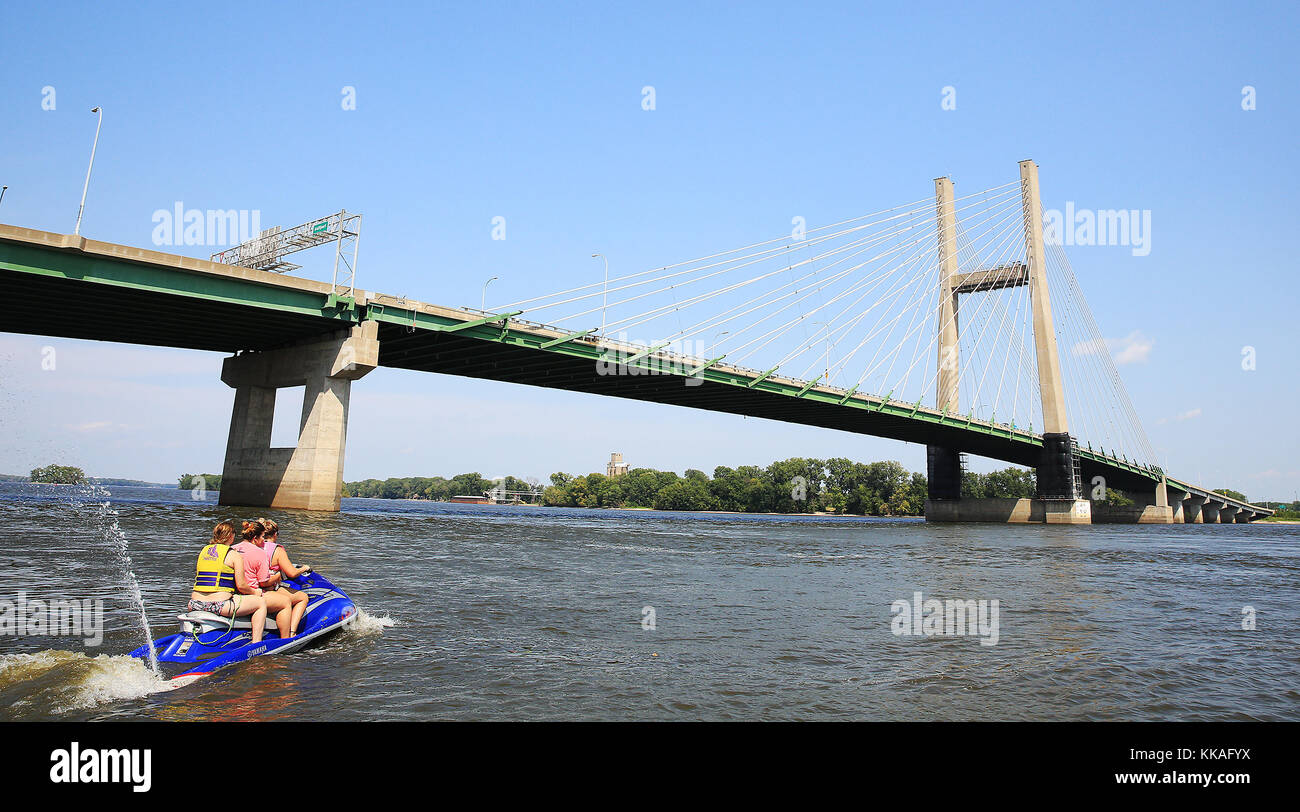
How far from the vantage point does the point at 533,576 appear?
2002 cm

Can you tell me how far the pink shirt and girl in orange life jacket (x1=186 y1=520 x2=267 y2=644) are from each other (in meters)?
0.06

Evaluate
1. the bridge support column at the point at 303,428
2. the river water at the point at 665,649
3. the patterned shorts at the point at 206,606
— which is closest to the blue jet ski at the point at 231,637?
the patterned shorts at the point at 206,606

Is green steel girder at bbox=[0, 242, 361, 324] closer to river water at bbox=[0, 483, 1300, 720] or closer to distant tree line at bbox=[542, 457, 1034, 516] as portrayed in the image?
river water at bbox=[0, 483, 1300, 720]

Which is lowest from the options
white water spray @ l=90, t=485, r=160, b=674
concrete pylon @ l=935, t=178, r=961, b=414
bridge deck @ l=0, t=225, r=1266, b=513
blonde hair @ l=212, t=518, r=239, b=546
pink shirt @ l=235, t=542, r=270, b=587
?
white water spray @ l=90, t=485, r=160, b=674

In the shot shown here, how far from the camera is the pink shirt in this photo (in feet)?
32.7

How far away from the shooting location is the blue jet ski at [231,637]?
348 inches

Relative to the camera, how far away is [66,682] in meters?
8.15

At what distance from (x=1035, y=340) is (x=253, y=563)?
257 feet

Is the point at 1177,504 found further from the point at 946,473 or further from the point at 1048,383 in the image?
the point at 1048,383

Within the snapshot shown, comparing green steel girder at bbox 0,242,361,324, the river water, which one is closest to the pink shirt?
the river water
